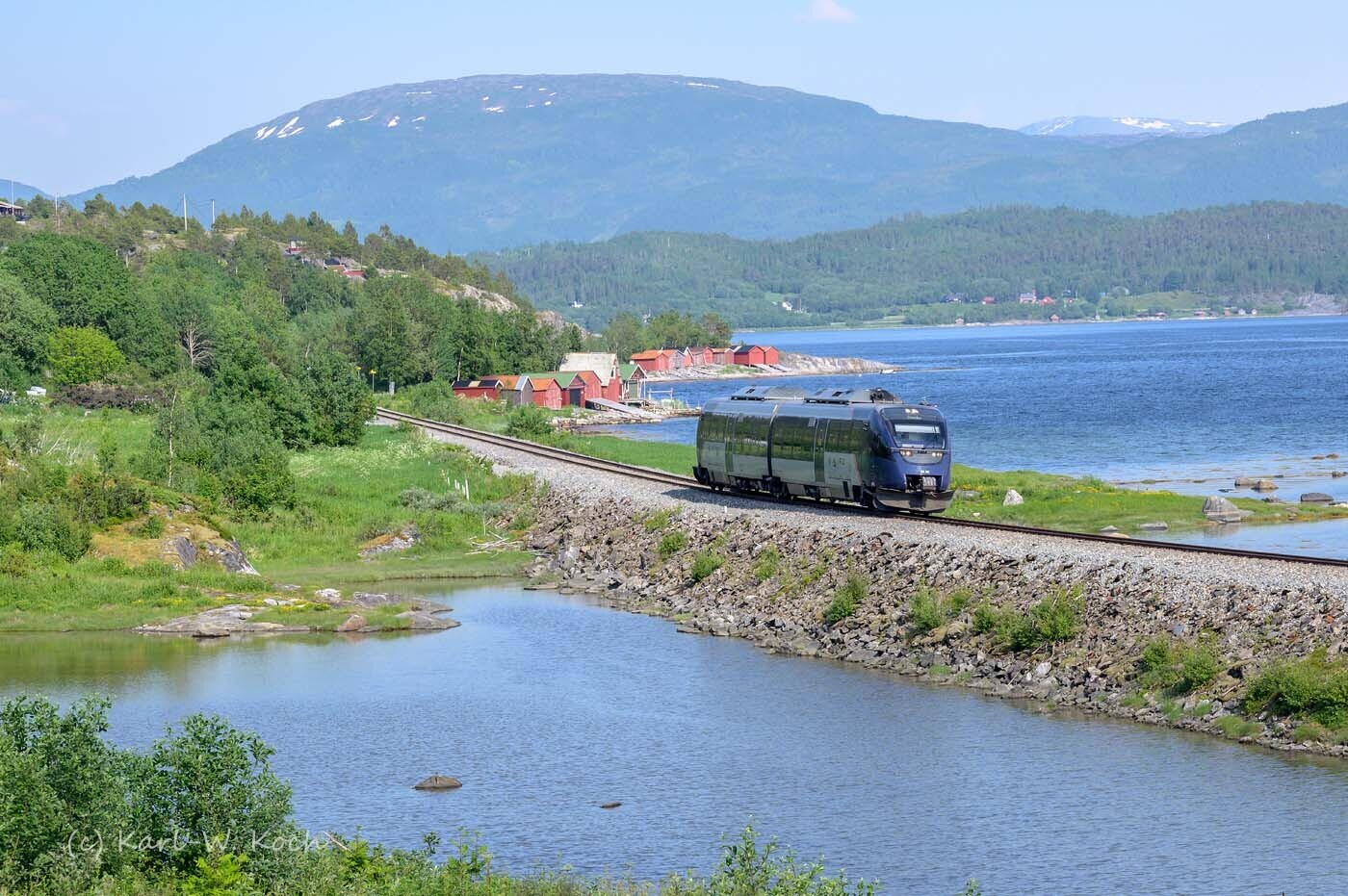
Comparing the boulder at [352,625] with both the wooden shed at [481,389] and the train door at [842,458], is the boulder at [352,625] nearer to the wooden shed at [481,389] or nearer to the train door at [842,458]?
the train door at [842,458]

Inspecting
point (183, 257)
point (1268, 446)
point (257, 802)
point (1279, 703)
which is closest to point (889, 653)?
point (1279, 703)

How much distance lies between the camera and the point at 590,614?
54.9m

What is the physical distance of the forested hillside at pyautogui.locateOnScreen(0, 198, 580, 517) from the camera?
7350cm

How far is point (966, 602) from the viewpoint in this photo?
45062 mm

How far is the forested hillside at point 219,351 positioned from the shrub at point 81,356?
0.38ft

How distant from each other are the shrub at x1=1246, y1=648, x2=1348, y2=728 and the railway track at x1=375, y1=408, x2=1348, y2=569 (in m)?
6.97

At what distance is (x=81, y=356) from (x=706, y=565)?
79245 mm

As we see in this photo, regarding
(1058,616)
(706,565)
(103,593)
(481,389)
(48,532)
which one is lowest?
(103,593)

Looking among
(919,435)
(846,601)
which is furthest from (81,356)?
(846,601)

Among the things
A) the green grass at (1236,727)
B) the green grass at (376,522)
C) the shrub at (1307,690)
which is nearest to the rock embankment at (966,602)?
the green grass at (1236,727)

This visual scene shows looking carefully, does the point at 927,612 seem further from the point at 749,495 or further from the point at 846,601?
the point at 749,495

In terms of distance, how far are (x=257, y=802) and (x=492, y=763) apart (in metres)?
10.9

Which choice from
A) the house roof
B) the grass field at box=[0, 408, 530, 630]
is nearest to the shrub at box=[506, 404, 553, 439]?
the grass field at box=[0, 408, 530, 630]

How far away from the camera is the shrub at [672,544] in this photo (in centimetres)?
6062
